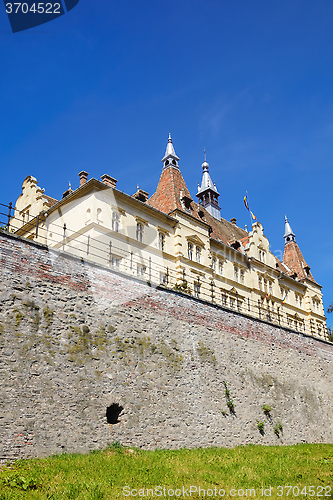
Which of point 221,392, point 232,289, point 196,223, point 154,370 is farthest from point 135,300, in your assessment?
point 232,289

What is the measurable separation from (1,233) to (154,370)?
7.64 metres

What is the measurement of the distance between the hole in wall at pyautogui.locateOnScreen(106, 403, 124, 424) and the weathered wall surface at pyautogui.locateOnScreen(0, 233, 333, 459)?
0.49 feet

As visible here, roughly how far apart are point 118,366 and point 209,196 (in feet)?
112

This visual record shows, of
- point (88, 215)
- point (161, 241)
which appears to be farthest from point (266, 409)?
point (88, 215)

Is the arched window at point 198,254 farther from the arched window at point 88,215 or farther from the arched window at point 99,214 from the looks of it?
the arched window at point 88,215

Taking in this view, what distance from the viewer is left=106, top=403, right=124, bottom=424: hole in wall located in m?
15.9

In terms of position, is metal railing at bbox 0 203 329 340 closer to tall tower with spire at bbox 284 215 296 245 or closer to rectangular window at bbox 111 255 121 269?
rectangular window at bbox 111 255 121 269

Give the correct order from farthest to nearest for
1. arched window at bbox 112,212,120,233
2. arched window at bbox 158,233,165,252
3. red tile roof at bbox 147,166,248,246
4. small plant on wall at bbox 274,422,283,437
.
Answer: red tile roof at bbox 147,166,248,246 → arched window at bbox 158,233,165,252 → arched window at bbox 112,212,120,233 → small plant on wall at bbox 274,422,283,437

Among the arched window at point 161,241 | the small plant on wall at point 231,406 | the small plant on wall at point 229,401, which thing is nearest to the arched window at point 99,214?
the arched window at point 161,241

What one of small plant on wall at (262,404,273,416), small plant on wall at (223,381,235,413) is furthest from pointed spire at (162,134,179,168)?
small plant on wall at (223,381,235,413)

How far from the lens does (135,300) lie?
18766 mm

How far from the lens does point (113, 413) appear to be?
16.1m

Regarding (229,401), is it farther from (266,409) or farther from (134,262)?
(134,262)

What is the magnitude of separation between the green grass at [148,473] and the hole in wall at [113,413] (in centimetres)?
93
